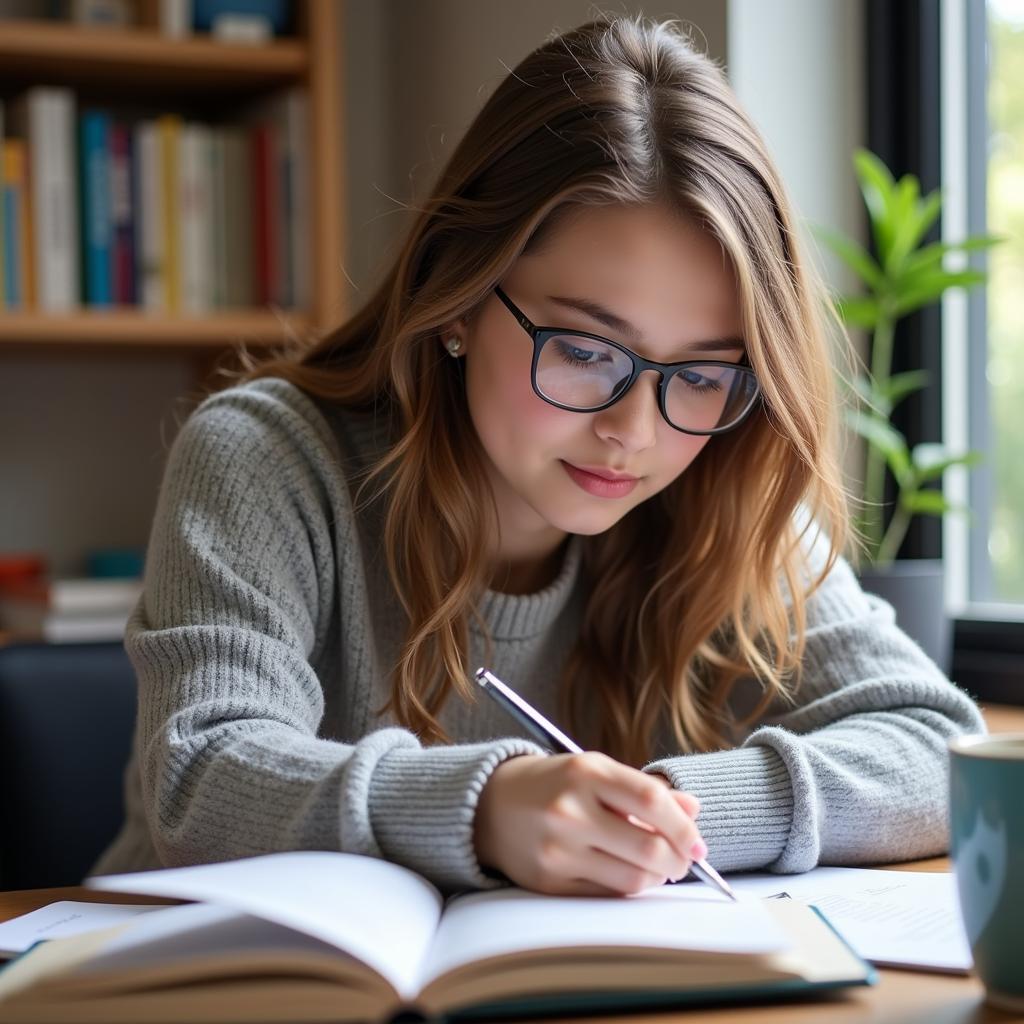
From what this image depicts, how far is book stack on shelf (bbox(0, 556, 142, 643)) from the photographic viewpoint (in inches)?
85.7

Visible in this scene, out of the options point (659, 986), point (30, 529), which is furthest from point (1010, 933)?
point (30, 529)

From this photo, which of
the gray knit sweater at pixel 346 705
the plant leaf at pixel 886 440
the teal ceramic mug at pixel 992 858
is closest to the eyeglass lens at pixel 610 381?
the gray knit sweater at pixel 346 705

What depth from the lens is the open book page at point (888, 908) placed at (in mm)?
725

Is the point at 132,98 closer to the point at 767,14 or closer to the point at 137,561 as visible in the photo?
the point at 137,561

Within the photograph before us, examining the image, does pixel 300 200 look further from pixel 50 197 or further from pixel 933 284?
pixel 933 284

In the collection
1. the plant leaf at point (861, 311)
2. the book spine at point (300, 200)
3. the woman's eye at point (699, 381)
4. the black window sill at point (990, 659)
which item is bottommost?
the black window sill at point (990, 659)

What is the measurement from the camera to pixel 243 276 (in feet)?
7.90

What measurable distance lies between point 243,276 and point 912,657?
1.54m

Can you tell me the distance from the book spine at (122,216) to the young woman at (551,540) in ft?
3.69

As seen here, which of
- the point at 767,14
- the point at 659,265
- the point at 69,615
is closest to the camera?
the point at 659,265

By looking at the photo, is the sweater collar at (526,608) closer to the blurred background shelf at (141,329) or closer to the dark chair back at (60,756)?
the dark chair back at (60,756)

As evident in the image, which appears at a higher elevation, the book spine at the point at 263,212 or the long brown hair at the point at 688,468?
the book spine at the point at 263,212

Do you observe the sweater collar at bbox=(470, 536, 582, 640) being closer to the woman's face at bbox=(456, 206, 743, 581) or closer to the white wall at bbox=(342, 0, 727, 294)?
the woman's face at bbox=(456, 206, 743, 581)

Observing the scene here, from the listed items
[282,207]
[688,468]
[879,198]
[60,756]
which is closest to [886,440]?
[879,198]
